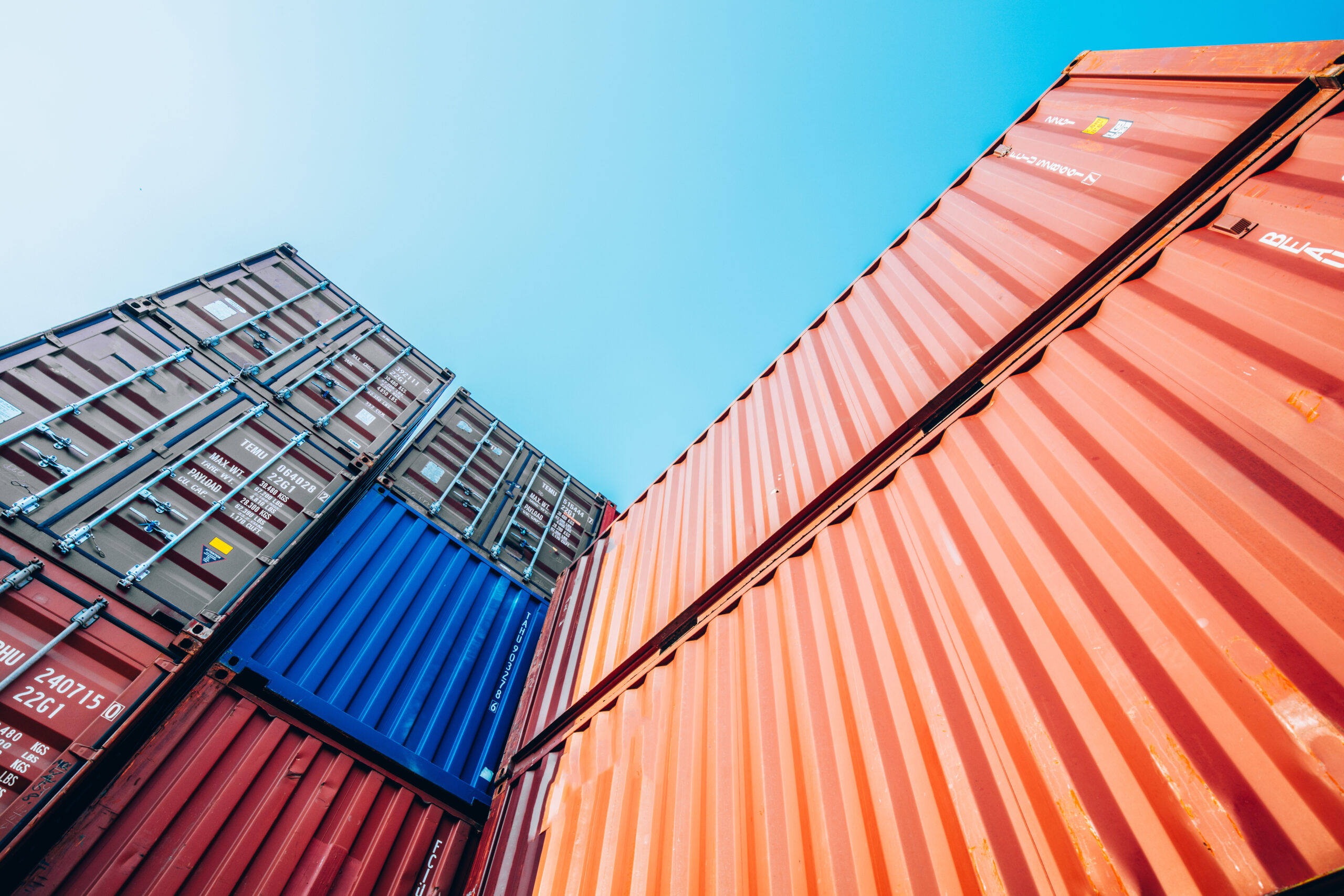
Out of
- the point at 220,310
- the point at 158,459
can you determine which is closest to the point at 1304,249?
the point at 158,459

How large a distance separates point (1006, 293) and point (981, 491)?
1848 mm

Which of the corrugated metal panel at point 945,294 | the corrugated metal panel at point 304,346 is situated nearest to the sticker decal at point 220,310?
the corrugated metal panel at point 304,346

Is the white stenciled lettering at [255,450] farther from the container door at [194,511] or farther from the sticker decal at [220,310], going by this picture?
the sticker decal at [220,310]

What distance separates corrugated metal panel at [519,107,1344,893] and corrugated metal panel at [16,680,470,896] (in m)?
2.07

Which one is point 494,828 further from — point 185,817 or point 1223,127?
point 1223,127

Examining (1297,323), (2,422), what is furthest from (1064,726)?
(2,422)

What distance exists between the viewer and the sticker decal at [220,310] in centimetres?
700

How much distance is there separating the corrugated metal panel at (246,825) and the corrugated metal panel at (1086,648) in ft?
6.78

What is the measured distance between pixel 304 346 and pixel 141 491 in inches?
143

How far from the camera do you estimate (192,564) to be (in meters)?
4.86

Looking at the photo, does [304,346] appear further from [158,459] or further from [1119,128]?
[1119,128]

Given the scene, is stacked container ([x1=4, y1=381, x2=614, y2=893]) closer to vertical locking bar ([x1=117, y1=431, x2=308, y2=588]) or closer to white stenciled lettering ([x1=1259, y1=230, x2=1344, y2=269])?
vertical locking bar ([x1=117, y1=431, x2=308, y2=588])

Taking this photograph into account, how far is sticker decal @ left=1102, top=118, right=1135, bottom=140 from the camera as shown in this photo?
411 centimetres

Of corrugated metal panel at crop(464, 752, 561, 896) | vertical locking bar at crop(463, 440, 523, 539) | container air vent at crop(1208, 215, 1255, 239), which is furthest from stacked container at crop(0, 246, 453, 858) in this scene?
container air vent at crop(1208, 215, 1255, 239)
